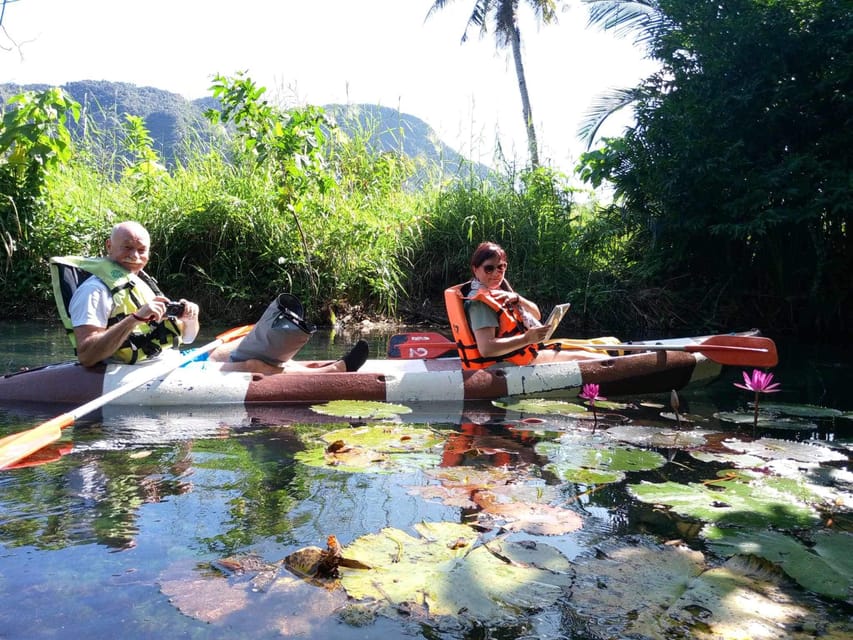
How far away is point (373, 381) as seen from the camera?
15.9 ft

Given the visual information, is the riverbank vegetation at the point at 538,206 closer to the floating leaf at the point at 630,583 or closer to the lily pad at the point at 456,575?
the lily pad at the point at 456,575

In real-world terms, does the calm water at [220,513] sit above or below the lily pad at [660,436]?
below

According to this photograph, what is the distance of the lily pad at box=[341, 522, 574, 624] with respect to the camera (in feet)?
6.50

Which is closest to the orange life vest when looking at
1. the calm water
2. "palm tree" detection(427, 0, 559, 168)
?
the calm water

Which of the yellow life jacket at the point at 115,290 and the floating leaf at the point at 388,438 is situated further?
the yellow life jacket at the point at 115,290

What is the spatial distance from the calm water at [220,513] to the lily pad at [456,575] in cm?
5

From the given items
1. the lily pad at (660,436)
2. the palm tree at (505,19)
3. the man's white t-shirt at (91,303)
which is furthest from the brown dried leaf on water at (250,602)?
the palm tree at (505,19)

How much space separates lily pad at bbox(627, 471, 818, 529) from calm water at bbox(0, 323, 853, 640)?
7 cm

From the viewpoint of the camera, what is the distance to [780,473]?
10.5 ft

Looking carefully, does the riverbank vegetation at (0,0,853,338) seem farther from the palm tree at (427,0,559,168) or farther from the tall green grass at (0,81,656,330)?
the palm tree at (427,0,559,168)

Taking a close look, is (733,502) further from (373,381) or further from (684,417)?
(373,381)

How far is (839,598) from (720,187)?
26.3ft

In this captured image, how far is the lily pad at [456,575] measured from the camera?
6.50 ft

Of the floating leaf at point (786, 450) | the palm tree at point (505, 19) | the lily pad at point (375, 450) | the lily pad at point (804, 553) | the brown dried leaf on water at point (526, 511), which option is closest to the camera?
the lily pad at point (804, 553)
